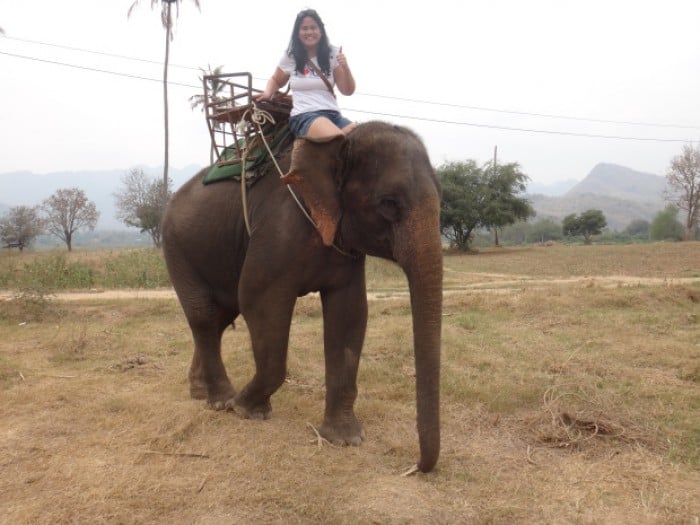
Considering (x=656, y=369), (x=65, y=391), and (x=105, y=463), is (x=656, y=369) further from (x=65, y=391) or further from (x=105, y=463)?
(x=65, y=391)

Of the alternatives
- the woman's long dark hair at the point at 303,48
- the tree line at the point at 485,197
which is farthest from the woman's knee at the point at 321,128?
the tree line at the point at 485,197

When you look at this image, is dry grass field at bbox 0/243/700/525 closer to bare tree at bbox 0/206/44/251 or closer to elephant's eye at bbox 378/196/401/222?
elephant's eye at bbox 378/196/401/222

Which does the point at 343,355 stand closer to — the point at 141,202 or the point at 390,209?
the point at 390,209

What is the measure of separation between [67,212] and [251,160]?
2241 inches

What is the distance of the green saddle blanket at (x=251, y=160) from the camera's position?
14.4ft

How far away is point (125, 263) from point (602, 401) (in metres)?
19.2

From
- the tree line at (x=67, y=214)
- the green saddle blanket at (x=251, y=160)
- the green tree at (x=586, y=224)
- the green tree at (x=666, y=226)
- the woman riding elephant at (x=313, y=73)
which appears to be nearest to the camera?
the woman riding elephant at (x=313, y=73)

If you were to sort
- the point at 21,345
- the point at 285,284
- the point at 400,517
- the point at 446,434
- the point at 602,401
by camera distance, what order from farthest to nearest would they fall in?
the point at 21,345, the point at 602,401, the point at 446,434, the point at 285,284, the point at 400,517

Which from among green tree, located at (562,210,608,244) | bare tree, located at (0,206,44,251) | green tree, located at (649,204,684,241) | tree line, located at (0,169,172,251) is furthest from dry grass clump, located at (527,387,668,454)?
green tree, located at (649,204,684,241)

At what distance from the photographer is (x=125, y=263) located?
20.8 metres

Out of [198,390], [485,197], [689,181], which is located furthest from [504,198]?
[198,390]

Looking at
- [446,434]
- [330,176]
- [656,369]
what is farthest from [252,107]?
[656,369]

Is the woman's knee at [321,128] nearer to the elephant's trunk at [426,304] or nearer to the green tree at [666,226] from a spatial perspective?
the elephant's trunk at [426,304]

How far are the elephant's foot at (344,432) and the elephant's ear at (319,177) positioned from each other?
1499mm
